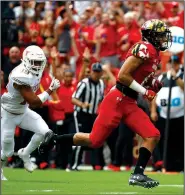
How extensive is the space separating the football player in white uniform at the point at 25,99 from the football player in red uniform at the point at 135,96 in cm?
125

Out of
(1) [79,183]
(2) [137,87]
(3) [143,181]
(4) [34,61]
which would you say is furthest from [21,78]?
(3) [143,181]

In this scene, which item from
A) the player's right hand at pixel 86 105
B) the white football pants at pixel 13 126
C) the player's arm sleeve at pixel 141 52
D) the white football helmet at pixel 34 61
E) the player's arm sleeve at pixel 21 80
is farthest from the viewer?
the player's right hand at pixel 86 105

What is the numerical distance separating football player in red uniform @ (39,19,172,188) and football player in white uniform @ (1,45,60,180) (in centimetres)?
125

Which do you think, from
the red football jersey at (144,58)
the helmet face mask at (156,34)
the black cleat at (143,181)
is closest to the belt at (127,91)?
the red football jersey at (144,58)

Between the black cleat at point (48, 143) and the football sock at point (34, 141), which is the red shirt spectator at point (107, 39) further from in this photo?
the black cleat at point (48, 143)

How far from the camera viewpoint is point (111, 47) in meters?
16.6

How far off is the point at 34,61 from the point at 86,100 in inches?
150

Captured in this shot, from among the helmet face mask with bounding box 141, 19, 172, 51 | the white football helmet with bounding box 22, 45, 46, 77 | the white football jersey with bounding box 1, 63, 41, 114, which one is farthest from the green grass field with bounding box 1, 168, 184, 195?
the helmet face mask with bounding box 141, 19, 172, 51

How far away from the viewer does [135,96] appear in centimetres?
929

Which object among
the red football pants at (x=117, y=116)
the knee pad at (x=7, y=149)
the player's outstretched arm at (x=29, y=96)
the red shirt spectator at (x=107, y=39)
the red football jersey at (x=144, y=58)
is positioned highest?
the red shirt spectator at (x=107, y=39)

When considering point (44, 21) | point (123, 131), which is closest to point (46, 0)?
point (44, 21)

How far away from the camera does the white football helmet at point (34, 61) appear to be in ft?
35.0

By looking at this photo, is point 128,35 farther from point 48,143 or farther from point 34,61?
point 48,143

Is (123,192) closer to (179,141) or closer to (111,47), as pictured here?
(179,141)
